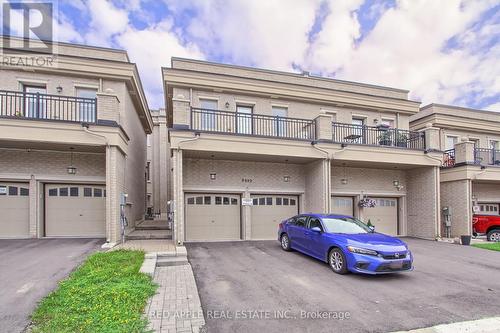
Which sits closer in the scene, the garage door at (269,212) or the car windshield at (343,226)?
the car windshield at (343,226)

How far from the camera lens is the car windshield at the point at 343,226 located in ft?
25.7

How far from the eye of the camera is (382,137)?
45.9 ft

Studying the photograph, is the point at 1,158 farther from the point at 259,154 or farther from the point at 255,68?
the point at 255,68

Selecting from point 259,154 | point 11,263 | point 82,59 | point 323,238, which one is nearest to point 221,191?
point 259,154

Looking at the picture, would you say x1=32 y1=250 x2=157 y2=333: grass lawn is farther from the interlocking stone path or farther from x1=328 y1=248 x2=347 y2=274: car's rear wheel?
x1=328 y1=248 x2=347 y2=274: car's rear wheel

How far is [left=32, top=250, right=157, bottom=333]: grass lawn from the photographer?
3.78m

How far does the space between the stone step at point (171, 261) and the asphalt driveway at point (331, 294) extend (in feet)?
1.14

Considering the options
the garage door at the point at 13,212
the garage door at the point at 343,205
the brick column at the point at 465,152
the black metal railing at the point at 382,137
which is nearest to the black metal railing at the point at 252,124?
→ the black metal railing at the point at 382,137

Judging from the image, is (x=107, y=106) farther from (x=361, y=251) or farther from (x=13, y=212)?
(x=361, y=251)

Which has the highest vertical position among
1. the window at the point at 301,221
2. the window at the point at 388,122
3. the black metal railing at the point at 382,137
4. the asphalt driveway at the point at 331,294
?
the window at the point at 388,122

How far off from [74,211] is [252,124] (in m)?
8.26

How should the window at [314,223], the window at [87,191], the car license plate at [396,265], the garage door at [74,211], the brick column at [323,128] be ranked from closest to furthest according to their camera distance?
1. the car license plate at [396,265]
2. the window at [314,223]
3. the garage door at [74,211]
4. the window at [87,191]
5. the brick column at [323,128]

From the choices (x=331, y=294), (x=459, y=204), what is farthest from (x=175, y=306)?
(x=459, y=204)

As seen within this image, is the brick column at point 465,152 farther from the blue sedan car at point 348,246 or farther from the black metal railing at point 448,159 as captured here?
the blue sedan car at point 348,246
